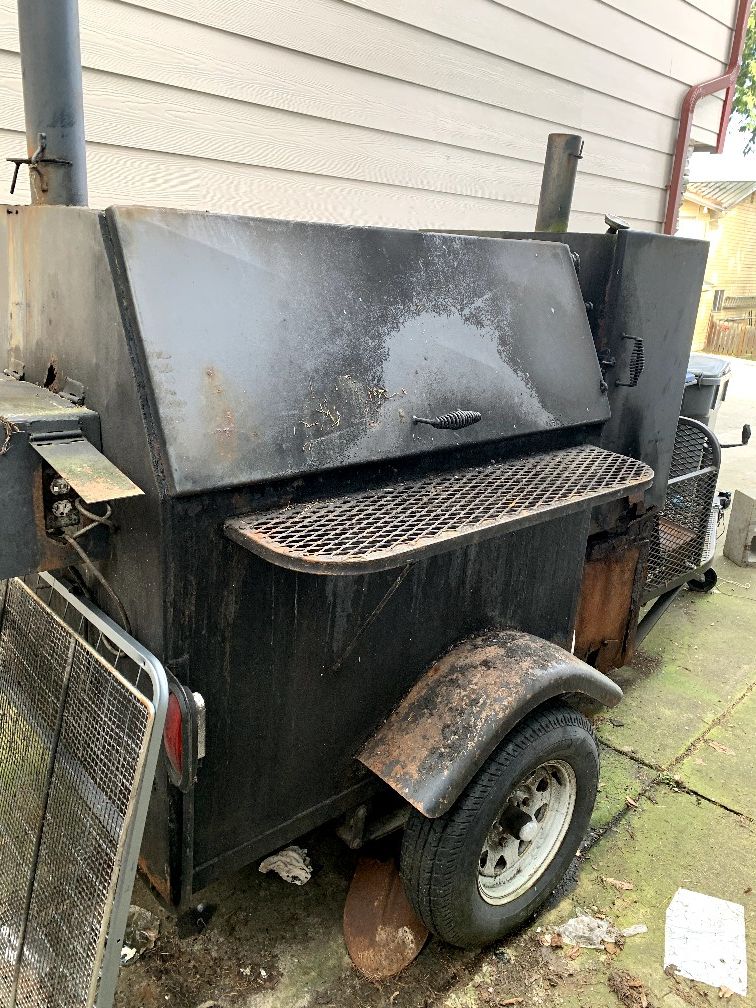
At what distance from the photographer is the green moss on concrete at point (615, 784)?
9.04 ft

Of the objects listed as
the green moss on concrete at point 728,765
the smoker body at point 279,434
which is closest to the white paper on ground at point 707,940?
the green moss on concrete at point 728,765

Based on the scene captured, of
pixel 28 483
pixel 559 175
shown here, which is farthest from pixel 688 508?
pixel 28 483

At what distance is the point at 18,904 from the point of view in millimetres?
1771

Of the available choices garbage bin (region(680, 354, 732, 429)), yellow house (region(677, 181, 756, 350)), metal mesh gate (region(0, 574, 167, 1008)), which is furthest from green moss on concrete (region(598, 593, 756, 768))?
yellow house (region(677, 181, 756, 350))

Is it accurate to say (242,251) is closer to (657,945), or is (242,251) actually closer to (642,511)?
(642,511)

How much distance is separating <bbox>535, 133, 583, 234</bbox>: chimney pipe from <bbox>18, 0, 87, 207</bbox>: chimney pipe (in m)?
1.90

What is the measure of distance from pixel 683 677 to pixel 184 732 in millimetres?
2926

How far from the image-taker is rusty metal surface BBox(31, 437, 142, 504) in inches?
53.6

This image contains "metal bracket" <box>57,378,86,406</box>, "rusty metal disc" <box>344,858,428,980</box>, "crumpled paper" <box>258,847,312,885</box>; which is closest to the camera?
"metal bracket" <box>57,378,86,406</box>

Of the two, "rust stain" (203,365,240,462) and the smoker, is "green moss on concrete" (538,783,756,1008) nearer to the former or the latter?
the smoker

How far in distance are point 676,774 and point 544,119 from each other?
13.9ft

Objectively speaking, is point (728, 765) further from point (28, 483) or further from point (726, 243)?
point (726, 243)

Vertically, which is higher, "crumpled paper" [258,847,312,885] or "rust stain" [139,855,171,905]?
"rust stain" [139,855,171,905]

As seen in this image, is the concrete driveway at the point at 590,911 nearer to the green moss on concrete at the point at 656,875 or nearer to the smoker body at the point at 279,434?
the green moss on concrete at the point at 656,875
